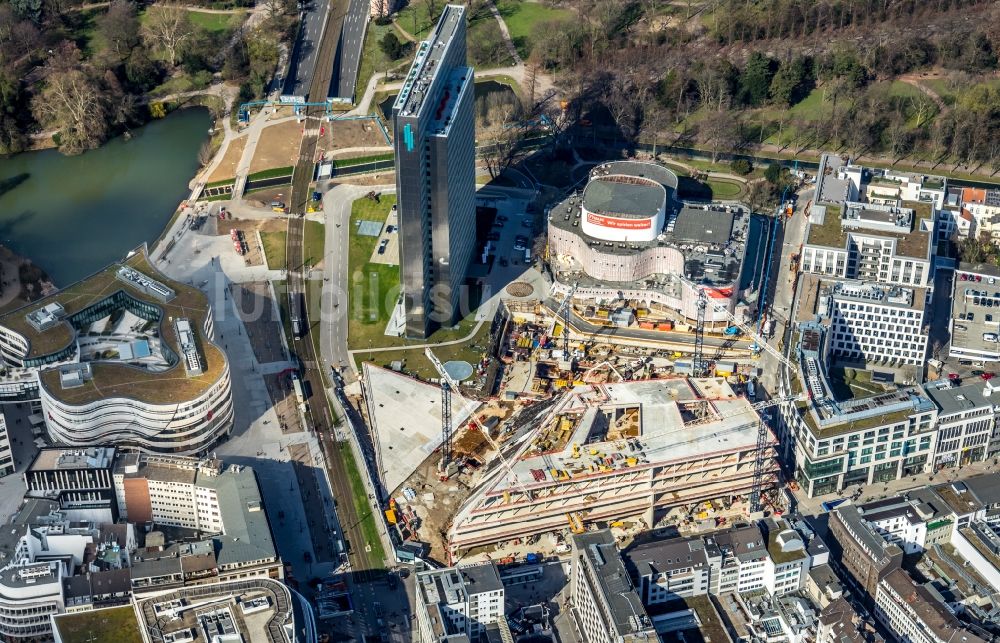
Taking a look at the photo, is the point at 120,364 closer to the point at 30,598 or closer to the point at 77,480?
the point at 77,480

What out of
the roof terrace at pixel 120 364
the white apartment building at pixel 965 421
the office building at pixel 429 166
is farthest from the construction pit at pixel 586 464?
the roof terrace at pixel 120 364

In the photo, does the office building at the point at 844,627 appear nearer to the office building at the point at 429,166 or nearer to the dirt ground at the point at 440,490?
the dirt ground at the point at 440,490

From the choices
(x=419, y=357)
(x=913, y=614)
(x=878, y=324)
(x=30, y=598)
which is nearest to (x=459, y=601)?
(x=30, y=598)

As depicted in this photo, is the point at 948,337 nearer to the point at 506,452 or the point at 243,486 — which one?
the point at 506,452

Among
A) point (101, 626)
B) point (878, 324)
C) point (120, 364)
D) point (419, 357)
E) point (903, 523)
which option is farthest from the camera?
point (419, 357)

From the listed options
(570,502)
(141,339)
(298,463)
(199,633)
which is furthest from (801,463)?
(141,339)

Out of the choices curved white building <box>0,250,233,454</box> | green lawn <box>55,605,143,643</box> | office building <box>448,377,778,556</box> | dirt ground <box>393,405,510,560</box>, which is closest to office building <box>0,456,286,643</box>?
green lawn <box>55,605,143,643</box>
